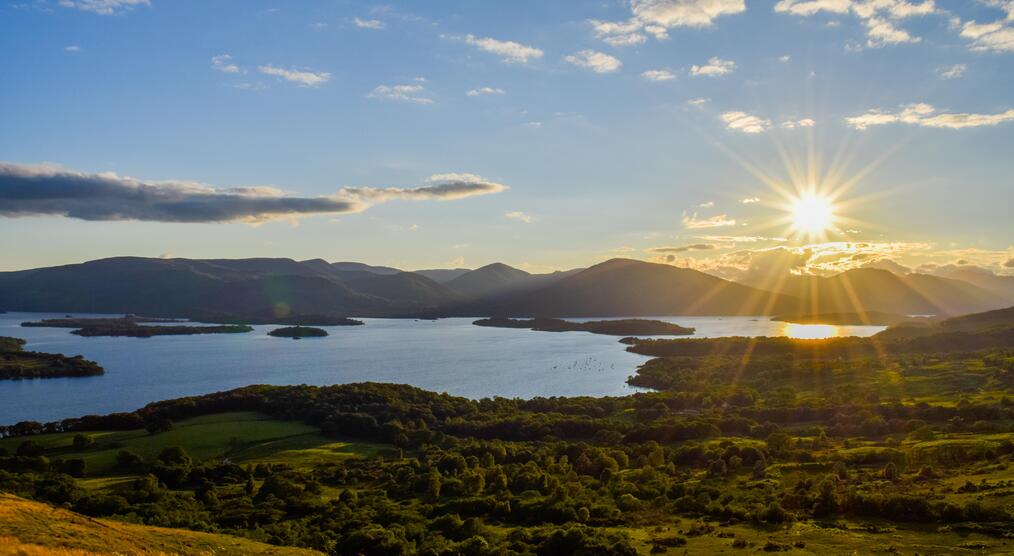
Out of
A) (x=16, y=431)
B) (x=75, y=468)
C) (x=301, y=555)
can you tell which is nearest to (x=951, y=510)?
(x=301, y=555)

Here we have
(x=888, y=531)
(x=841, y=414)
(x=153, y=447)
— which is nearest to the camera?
(x=888, y=531)

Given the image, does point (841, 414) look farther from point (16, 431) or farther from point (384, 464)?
point (16, 431)

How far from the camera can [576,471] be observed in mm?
77688

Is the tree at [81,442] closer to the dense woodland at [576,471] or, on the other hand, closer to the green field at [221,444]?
the dense woodland at [576,471]

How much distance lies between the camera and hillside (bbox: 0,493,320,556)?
29.7m

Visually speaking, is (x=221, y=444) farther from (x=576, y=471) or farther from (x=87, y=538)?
(x=87, y=538)

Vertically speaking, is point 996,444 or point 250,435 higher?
A: point 996,444

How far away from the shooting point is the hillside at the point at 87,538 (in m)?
29.7

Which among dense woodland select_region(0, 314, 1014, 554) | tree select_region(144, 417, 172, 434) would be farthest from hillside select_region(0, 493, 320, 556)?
tree select_region(144, 417, 172, 434)

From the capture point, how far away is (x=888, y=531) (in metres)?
44.3

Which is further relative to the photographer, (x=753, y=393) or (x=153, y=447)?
(x=753, y=393)

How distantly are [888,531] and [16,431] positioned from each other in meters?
129

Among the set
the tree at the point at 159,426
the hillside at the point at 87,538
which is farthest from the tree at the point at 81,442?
the hillside at the point at 87,538

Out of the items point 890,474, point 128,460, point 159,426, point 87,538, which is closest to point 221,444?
point 159,426
